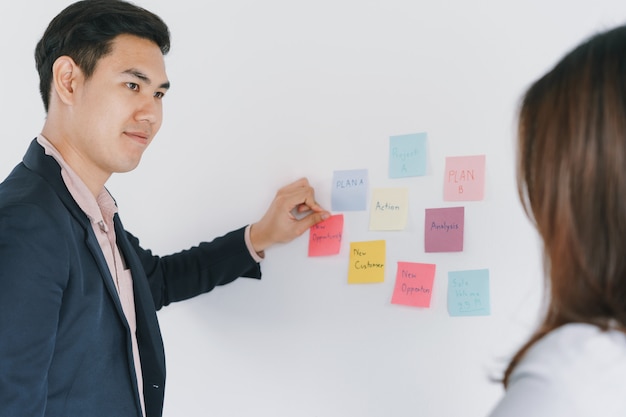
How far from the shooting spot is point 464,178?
1.49 metres

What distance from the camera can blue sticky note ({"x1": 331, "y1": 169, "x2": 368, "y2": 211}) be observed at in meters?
1.62

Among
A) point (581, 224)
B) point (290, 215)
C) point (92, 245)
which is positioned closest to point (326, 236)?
point (290, 215)

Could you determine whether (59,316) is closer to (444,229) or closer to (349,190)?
(349,190)

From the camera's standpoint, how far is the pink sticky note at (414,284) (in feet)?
4.96

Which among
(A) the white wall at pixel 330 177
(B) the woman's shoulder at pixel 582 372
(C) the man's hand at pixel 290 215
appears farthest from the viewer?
(C) the man's hand at pixel 290 215

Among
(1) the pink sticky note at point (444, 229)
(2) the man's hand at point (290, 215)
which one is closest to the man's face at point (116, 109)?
(2) the man's hand at point (290, 215)

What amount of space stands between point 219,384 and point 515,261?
0.76m

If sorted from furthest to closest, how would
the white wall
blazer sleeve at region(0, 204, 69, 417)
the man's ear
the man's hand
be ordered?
1. the man's hand
2. the man's ear
3. the white wall
4. blazer sleeve at region(0, 204, 69, 417)

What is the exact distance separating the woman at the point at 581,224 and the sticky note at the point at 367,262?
75 cm

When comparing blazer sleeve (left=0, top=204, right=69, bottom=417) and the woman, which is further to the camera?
blazer sleeve (left=0, top=204, right=69, bottom=417)

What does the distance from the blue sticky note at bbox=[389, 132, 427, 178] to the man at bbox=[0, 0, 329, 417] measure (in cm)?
21

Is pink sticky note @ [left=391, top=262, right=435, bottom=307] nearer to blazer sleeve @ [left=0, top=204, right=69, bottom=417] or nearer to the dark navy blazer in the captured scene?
the dark navy blazer

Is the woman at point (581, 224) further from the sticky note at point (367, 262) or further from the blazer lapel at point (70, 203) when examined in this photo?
the blazer lapel at point (70, 203)

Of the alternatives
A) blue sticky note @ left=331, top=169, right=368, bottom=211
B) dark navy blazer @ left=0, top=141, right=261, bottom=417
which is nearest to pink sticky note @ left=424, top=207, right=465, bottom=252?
blue sticky note @ left=331, top=169, right=368, bottom=211
